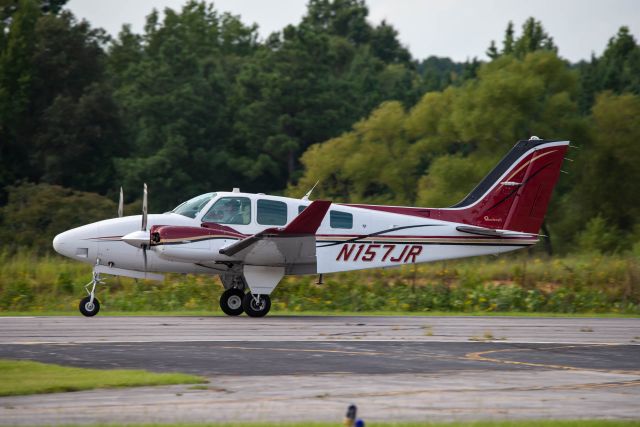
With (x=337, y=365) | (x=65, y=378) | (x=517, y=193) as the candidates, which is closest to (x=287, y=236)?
(x=337, y=365)

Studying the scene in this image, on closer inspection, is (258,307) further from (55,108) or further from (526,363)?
(55,108)

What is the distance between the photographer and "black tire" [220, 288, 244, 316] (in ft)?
66.4

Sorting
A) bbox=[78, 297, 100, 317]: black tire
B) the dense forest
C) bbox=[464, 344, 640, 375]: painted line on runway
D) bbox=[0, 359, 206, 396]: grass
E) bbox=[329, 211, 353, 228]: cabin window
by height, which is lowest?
bbox=[0, 359, 206, 396]: grass

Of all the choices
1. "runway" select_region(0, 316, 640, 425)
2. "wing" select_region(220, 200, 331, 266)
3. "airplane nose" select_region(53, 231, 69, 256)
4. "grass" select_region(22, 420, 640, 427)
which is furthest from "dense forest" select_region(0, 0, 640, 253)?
"grass" select_region(22, 420, 640, 427)

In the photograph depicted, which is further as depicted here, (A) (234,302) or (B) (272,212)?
(A) (234,302)

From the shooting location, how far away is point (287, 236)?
18.5m

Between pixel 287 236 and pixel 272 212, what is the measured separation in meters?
1.59

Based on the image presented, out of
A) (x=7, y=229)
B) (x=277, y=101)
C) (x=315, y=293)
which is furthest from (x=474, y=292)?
(x=277, y=101)

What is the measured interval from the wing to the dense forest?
17424 mm

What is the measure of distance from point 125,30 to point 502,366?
229ft

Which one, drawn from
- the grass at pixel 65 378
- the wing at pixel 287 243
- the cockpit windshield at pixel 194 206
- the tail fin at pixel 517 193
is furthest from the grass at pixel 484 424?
the tail fin at pixel 517 193

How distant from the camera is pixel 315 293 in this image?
80.2ft

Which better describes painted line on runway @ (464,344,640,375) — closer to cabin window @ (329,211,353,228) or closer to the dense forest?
cabin window @ (329,211,353,228)

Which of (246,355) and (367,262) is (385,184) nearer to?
(367,262)
